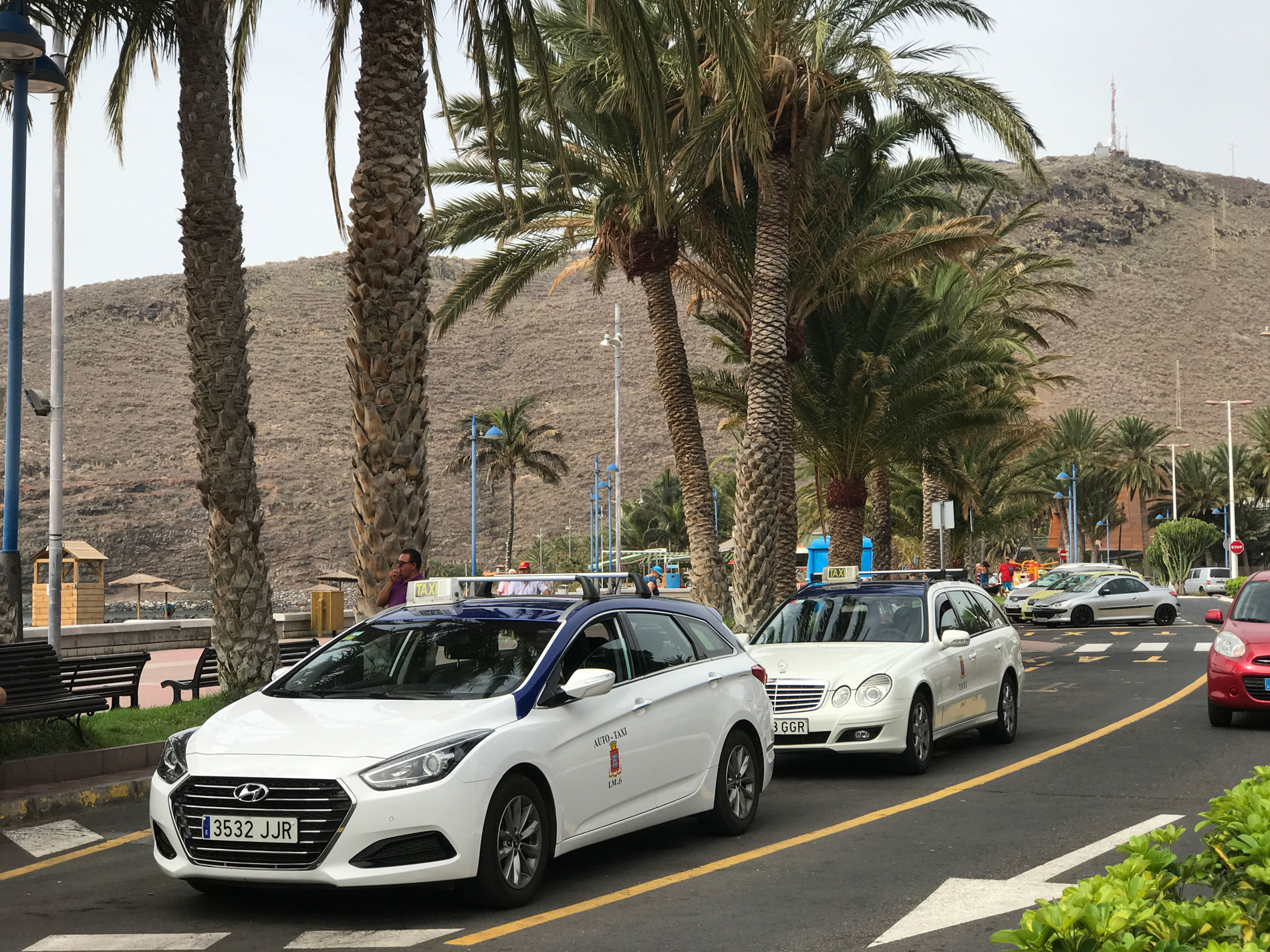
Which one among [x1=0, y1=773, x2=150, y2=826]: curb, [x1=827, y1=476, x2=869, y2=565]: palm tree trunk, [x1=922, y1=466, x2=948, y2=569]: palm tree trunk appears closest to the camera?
[x1=0, y1=773, x2=150, y2=826]: curb

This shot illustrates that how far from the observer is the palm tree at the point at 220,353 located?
1416 cm

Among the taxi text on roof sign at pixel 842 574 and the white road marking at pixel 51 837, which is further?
the taxi text on roof sign at pixel 842 574

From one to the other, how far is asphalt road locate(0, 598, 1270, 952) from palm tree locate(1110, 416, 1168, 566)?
85461 millimetres

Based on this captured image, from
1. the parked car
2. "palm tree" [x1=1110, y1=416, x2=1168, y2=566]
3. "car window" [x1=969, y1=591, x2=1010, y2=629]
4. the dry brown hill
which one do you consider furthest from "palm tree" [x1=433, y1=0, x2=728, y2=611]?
"palm tree" [x1=1110, y1=416, x2=1168, y2=566]

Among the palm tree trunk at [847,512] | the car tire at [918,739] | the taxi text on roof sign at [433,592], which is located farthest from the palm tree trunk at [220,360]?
the palm tree trunk at [847,512]

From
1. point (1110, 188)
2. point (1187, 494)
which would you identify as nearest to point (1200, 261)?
point (1110, 188)

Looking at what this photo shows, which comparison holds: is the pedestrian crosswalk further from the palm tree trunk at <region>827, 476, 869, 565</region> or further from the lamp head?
the palm tree trunk at <region>827, 476, 869, 565</region>

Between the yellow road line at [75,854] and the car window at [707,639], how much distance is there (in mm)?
3861

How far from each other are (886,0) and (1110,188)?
16458 centimetres

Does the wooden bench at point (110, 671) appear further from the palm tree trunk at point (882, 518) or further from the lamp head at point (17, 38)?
the palm tree trunk at point (882, 518)

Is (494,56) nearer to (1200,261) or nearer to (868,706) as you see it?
(868,706)

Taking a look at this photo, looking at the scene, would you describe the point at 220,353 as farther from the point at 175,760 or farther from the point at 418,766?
the point at 418,766

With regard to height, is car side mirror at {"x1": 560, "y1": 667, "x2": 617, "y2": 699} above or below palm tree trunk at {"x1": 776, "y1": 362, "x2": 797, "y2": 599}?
below

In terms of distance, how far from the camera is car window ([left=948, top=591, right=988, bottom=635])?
1288cm
